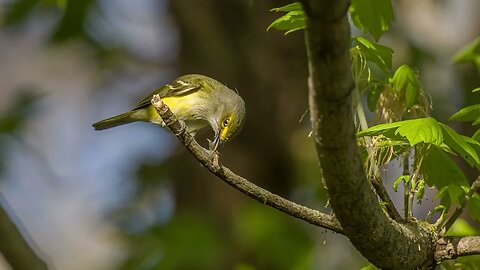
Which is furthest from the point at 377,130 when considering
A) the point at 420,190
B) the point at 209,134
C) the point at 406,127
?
the point at 209,134

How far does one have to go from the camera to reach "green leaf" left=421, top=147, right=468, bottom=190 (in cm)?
161

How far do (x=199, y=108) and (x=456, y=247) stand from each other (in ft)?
5.58

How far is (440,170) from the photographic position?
5.34 feet

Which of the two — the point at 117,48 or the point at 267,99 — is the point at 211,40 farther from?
the point at 117,48

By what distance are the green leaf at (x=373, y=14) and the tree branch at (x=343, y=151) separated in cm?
35

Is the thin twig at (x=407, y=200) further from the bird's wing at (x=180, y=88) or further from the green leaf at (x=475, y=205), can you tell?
the bird's wing at (x=180, y=88)

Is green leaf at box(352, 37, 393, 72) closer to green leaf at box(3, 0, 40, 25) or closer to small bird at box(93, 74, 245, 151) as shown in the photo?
small bird at box(93, 74, 245, 151)

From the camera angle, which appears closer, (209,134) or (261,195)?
(261,195)

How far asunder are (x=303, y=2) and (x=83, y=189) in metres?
8.92

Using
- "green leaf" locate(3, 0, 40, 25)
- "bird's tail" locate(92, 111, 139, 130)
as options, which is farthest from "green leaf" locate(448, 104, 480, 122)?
"green leaf" locate(3, 0, 40, 25)

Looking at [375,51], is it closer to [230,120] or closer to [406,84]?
[406,84]

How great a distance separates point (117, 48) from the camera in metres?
4.85

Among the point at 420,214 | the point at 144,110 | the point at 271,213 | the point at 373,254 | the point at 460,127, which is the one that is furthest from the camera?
the point at 420,214

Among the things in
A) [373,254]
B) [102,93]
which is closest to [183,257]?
[373,254]
